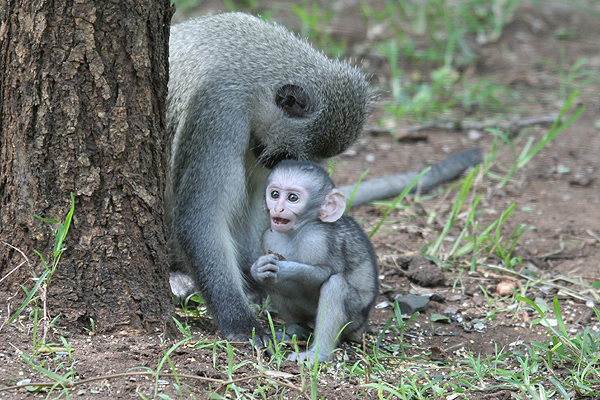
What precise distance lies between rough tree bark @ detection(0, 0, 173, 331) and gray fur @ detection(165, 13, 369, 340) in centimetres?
56

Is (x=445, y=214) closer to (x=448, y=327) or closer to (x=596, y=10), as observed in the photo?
(x=448, y=327)

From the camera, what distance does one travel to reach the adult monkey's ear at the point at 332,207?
355cm

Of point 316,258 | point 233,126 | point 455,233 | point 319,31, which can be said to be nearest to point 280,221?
point 316,258

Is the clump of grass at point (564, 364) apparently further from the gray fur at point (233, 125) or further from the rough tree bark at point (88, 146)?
the rough tree bark at point (88, 146)

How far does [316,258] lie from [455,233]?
6.42ft

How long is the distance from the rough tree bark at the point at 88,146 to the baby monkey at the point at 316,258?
0.63 m

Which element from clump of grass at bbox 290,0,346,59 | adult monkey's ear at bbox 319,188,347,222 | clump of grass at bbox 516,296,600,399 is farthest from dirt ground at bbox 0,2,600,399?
adult monkey's ear at bbox 319,188,347,222

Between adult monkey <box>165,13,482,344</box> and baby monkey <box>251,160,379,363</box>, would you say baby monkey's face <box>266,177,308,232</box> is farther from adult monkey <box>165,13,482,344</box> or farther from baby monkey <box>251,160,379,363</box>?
adult monkey <box>165,13,482,344</box>

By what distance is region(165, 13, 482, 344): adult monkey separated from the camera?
3705 millimetres

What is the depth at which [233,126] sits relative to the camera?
12.4 feet

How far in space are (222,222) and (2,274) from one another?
114 centimetres

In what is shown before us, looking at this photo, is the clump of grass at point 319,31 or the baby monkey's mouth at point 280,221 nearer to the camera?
the baby monkey's mouth at point 280,221

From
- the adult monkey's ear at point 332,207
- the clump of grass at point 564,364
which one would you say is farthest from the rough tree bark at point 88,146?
the clump of grass at point 564,364

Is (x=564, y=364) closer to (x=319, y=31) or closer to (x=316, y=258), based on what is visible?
(x=316, y=258)
